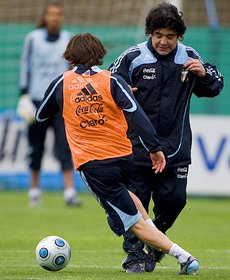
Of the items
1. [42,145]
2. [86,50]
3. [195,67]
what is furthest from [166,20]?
[42,145]

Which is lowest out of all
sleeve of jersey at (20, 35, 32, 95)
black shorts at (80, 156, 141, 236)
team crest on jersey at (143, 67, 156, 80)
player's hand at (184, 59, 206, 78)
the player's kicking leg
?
sleeve of jersey at (20, 35, 32, 95)

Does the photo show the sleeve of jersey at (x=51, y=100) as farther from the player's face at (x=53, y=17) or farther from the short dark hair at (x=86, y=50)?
the player's face at (x=53, y=17)

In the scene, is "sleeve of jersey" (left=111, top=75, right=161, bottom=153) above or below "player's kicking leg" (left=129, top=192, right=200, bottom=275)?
above

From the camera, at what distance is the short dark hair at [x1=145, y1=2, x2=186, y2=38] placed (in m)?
8.39

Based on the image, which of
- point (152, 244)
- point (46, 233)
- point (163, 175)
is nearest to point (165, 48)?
point (163, 175)

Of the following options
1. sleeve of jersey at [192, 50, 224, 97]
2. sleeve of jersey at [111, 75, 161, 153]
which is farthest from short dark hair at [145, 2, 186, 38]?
sleeve of jersey at [111, 75, 161, 153]

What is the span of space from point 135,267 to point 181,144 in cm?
101

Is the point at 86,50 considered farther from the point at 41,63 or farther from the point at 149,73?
the point at 41,63

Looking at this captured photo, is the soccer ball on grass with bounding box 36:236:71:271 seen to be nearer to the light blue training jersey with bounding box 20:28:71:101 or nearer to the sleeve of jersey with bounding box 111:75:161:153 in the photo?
the sleeve of jersey with bounding box 111:75:161:153

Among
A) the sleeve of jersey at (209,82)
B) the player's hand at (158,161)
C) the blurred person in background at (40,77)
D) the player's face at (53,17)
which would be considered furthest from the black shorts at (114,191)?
the player's face at (53,17)

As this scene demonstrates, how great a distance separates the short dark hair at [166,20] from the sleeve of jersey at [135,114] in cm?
73

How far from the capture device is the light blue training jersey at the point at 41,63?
14641 mm

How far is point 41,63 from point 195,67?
21.3 ft

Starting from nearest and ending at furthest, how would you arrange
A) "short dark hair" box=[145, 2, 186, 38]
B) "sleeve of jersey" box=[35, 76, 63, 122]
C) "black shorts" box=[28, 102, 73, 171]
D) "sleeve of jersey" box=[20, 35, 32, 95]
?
"sleeve of jersey" box=[35, 76, 63, 122], "short dark hair" box=[145, 2, 186, 38], "black shorts" box=[28, 102, 73, 171], "sleeve of jersey" box=[20, 35, 32, 95]
